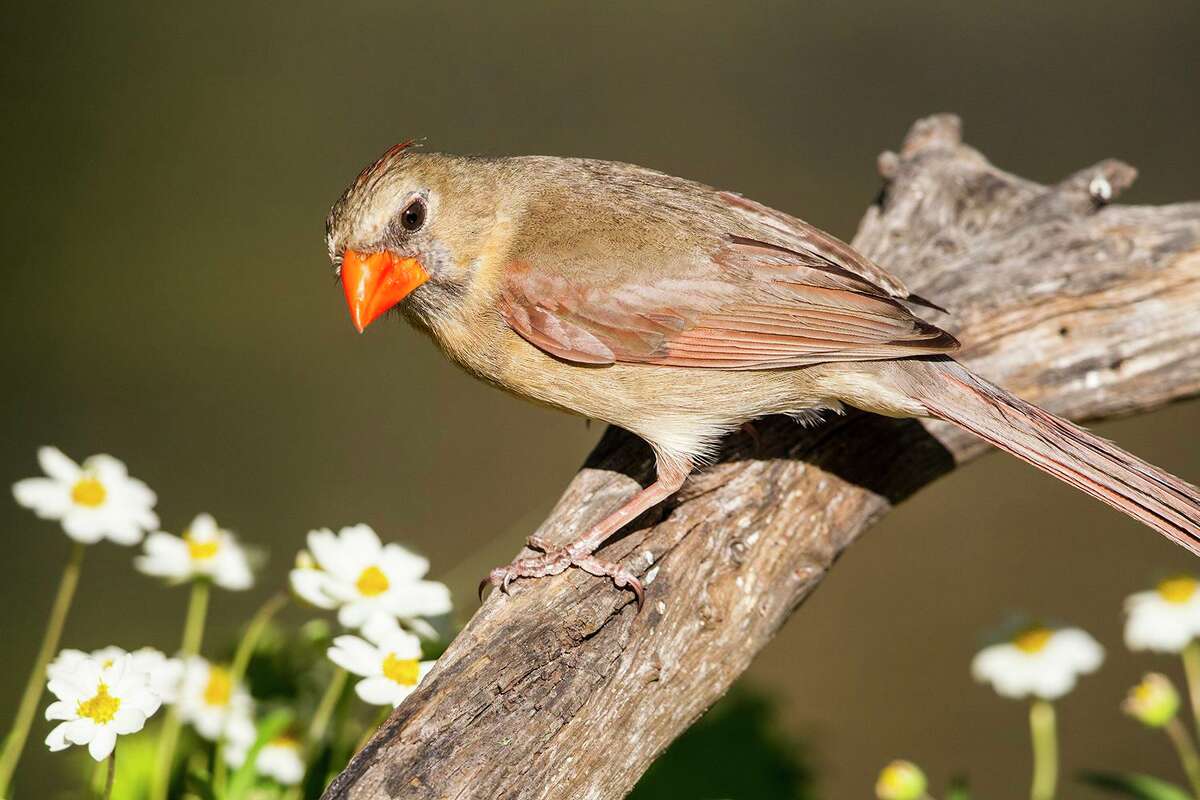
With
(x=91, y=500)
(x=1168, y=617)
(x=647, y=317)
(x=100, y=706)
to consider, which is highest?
(x=647, y=317)

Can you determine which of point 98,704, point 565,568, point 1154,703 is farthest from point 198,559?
point 1154,703

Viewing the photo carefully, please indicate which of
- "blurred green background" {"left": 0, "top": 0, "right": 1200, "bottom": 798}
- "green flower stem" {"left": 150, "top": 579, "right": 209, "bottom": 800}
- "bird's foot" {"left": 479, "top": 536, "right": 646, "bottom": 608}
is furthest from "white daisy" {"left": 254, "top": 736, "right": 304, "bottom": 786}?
"blurred green background" {"left": 0, "top": 0, "right": 1200, "bottom": 798}

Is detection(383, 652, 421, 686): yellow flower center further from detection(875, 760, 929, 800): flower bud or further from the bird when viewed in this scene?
detection(875, 760, 929, 800): flower bud

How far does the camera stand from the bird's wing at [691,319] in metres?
2.72

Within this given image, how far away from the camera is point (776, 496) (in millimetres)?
2838

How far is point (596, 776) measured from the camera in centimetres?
221

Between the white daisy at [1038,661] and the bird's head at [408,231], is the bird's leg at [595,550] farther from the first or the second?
the white daisy at [1038,661]

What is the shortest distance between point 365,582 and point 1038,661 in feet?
4.40

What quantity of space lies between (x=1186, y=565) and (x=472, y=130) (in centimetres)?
404

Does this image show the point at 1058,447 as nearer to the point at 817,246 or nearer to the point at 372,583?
the point at 817,246

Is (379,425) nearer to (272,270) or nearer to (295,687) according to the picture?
(272,270)

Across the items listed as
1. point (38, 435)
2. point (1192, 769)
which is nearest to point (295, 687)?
point (1192, 769)

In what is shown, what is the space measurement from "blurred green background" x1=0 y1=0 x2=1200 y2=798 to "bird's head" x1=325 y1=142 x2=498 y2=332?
2.15 meters

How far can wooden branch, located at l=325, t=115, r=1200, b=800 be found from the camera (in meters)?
2.12
